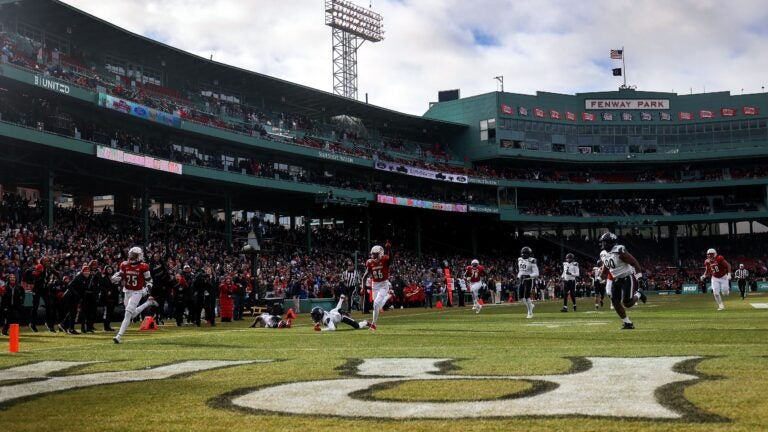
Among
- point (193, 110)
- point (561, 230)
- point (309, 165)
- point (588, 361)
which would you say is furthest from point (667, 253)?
point (588, 361)

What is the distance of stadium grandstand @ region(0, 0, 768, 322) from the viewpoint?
42656 mm

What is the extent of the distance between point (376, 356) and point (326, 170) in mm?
54512

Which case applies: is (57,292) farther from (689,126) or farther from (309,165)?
(689,126)

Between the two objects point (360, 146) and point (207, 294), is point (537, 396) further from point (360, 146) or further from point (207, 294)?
point (360, 146)

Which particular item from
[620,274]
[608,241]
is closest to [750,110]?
[608,241]

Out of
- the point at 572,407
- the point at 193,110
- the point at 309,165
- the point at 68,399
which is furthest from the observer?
the point at 309,165

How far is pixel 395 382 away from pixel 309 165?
54.6 meters

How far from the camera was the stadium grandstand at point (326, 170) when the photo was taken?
42656 mm

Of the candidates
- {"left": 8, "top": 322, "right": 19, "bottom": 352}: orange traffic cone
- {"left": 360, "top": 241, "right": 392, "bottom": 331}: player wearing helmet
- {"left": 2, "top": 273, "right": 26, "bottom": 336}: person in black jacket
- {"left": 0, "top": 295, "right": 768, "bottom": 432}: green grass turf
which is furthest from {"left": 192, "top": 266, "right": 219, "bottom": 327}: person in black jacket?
{"left": 8, "top": 322, "right": 19, "bottom": 352}: orange traffic cone

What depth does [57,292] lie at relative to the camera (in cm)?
2411

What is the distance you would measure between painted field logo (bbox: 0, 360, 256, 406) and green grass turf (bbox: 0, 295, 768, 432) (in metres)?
0.35

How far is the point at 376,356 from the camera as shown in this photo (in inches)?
460

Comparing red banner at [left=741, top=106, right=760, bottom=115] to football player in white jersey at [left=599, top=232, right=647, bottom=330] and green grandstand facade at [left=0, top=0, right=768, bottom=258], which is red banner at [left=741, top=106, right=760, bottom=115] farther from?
football player in white jersey at [left=599, top=232, right=647, bottom=330]

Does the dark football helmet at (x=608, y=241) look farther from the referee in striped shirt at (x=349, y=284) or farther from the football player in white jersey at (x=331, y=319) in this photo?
the referee in striped shirt at (x=349, y=284)
